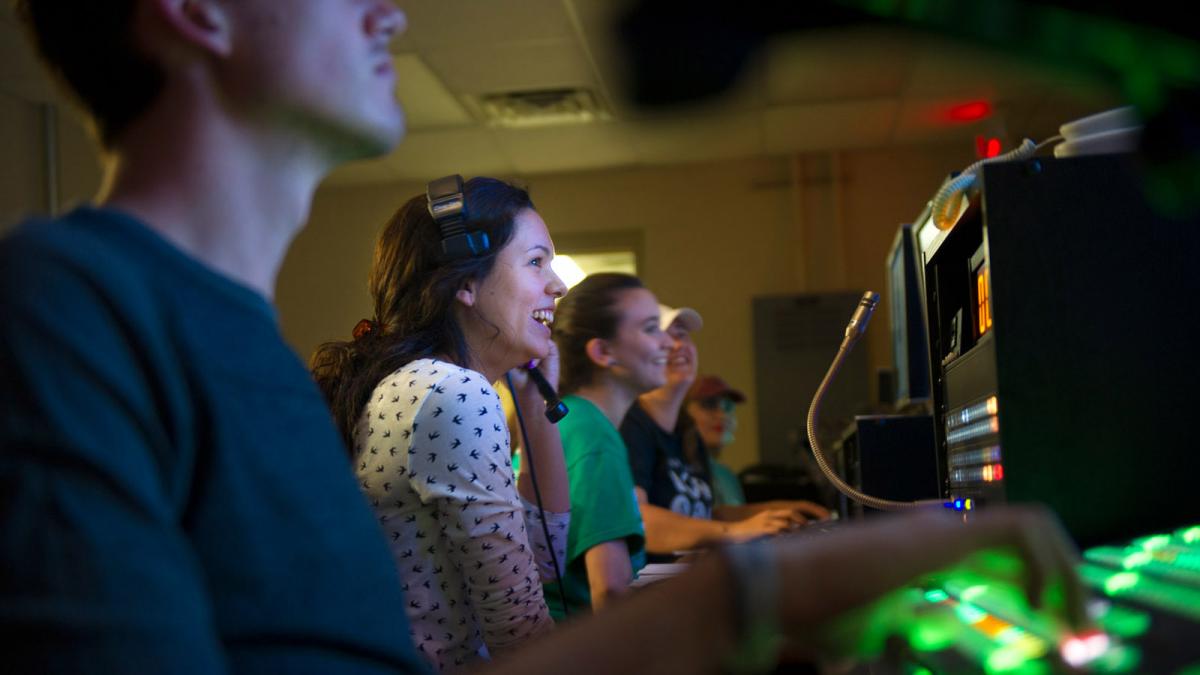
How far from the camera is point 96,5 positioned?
0.69 m

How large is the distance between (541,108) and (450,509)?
3.57m

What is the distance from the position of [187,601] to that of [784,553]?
29cm

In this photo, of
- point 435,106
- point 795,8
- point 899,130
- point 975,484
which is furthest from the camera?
point 899,130

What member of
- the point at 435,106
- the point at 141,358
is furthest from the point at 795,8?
the point at 435,106

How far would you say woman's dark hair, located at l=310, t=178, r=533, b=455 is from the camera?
1.49 meters

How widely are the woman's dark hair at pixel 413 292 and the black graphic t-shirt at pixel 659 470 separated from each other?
1.25 m

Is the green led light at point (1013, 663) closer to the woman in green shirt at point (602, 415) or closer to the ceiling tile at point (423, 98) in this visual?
the woman in green shirt at point (602, 415)

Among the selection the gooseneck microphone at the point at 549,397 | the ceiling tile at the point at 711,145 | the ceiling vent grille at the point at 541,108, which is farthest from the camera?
the ceiling tile at the point at 711,145

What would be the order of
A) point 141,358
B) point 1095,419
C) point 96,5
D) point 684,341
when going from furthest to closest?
point 684,341 → point 1095,419 → point 96,5 → point 141,358

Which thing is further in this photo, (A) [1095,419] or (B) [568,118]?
(B) [568,118]

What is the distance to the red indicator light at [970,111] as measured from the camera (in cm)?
469

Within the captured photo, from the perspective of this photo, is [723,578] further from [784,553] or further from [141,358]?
[141,358]

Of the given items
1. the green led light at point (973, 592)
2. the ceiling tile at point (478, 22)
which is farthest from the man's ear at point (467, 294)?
the ceiling tile at point (478, 22)

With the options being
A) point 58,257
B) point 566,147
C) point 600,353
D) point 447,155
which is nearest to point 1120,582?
point 58,257
